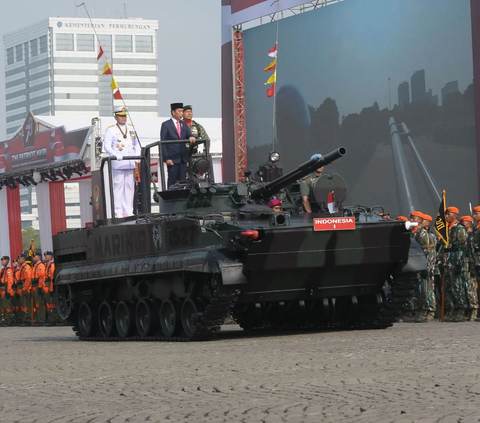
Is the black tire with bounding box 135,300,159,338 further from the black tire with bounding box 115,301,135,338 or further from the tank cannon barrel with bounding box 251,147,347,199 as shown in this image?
the tank cannon barrel with bounding box 251,147,347,199

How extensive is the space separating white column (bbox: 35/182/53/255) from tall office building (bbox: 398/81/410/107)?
80.4 feet

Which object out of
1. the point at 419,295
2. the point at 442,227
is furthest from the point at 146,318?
the point at 442,227

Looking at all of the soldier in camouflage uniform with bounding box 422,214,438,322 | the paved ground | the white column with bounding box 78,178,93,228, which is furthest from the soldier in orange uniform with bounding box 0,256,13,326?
the white column with bounding box 78,178,93,228

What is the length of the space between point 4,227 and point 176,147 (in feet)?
129

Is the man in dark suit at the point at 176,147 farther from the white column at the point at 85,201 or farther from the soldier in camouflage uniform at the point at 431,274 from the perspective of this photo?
the white column at the point at 85,201

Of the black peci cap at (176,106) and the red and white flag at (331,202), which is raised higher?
the black peci cap at (176,106)

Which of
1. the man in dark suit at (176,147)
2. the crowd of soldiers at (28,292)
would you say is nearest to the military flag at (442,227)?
the man in dark suit at (176,147)

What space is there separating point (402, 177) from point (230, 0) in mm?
9305

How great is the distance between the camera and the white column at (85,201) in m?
49.8

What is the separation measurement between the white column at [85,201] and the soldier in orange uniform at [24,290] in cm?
2078

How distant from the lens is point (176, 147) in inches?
690

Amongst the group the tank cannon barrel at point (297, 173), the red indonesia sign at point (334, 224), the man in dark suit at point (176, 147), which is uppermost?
the man in dark suit at point (176, 147)

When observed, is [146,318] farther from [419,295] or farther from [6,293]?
[6,293]

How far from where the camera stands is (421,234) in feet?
60.0
